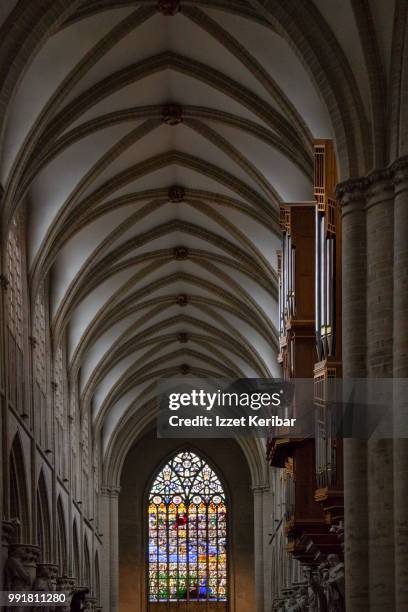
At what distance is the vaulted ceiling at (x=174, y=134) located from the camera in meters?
25.6

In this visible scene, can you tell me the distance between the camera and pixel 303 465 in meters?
29.9

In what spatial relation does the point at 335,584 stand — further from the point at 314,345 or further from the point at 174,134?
the point at 174,134

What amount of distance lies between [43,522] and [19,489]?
522cm

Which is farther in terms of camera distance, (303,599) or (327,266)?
(303,599)

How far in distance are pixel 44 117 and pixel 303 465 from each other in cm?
1010

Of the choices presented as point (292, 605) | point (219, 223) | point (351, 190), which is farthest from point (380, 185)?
point (292, 605)

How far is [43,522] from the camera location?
4059cm

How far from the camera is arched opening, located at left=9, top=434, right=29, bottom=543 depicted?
1372 inches

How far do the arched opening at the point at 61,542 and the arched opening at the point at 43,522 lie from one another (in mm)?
2799

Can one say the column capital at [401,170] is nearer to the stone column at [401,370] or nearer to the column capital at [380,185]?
the stone column at [401,370]

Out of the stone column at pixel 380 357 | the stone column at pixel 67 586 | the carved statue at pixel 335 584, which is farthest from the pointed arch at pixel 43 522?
the stone column at pixel 380 357

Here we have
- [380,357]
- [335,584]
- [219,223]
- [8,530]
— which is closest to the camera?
[380,357]

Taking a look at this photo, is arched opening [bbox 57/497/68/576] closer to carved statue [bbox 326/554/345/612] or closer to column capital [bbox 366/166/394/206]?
carved statue [bbox 326/554/345/612]

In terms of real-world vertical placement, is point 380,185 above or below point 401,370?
above
